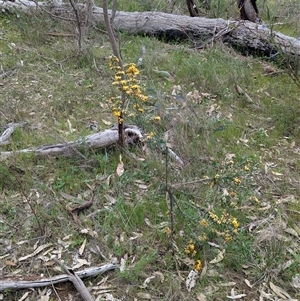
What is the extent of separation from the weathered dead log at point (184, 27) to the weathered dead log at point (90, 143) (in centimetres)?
268

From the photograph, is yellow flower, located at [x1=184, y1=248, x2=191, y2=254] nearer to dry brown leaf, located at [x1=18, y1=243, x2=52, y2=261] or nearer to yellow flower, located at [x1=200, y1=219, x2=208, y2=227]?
yellow flower, located at [x1=200, y1=219, x2=208, y2=227]

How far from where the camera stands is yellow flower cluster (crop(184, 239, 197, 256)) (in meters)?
2.66

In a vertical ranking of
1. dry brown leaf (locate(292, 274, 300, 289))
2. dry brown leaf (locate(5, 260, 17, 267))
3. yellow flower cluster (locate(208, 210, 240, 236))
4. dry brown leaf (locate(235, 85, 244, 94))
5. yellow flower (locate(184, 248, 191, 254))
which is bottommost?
dry brown leaf (locate(5, 260, 17, 267))

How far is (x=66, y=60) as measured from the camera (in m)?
5.12

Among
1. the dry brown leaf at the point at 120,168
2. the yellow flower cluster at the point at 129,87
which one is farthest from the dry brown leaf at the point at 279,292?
the yellow flower cluster at the point at 129,87

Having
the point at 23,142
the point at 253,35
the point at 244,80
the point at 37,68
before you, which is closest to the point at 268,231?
the point at 23,142

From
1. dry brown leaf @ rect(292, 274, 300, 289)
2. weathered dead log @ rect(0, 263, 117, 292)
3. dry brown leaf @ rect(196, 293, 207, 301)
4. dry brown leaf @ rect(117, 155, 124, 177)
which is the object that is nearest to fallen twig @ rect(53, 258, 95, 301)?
weathered dead log @ rect(0, 263, 117, 292)

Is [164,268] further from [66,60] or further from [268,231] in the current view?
[66,60]

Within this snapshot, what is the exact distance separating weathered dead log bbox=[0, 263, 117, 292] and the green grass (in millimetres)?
45

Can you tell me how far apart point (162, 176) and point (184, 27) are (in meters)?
3.37

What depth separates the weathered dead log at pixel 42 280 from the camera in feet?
8.09

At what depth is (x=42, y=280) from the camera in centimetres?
253

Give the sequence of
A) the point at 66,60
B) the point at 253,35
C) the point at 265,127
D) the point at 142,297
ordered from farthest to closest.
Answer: the point at 253,35, the point at 66,60, the point at 265,127, the point at 142,297

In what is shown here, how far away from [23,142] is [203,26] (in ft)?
11.2
